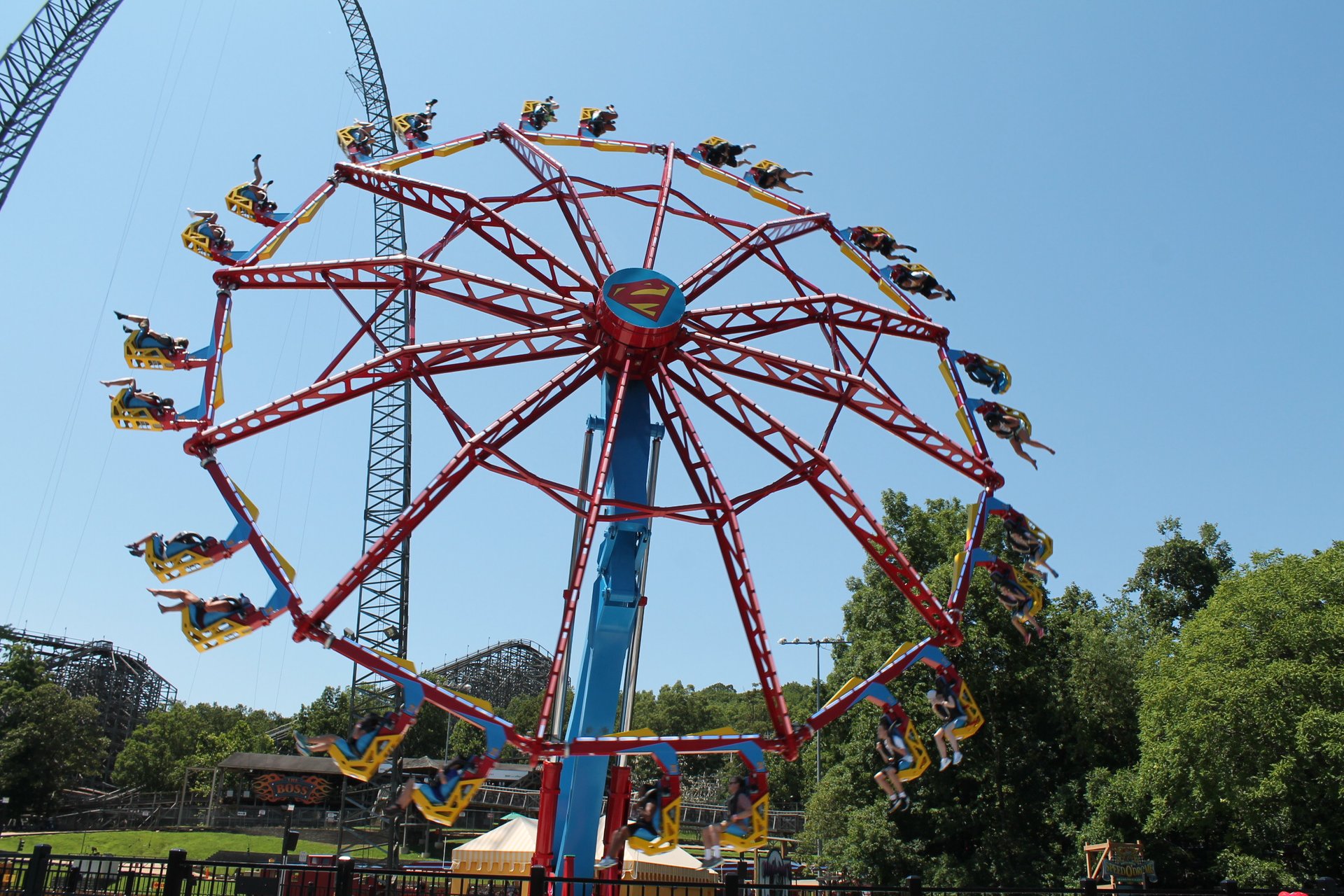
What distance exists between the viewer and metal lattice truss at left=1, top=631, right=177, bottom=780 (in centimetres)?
8588

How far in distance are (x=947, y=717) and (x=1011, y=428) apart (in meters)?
5.82

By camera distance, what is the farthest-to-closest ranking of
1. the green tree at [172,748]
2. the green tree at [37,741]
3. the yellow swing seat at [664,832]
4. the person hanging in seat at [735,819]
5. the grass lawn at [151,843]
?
1. the green tree at [172,748]
2. the green tree at [37,741]
3. the grass lawn at [151,843]
4. the person hanging in seat at [735,819]
5. the yellow swing seat at [664,832]

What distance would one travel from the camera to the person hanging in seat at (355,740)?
37.4 ft

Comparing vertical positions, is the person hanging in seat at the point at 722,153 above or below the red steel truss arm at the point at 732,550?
above

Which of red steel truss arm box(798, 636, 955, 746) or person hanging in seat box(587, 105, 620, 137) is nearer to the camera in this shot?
red steel truss arm box(798, 636, 955, 746)

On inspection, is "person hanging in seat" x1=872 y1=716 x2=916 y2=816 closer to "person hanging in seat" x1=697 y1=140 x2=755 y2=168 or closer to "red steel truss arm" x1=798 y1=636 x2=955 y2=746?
"red steel truss arm" x1=798 y1=636 x2=955 y2=746

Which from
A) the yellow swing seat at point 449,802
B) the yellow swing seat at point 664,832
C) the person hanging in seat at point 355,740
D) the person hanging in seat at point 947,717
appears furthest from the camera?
the person hanging in seat at point 947,717

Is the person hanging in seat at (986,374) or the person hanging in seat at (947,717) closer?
the person hanging in seat at (947,717)

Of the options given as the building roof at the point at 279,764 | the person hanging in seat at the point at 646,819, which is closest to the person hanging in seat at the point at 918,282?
the person hanging in seat at the point at 646,819

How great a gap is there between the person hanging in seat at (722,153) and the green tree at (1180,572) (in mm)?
41401

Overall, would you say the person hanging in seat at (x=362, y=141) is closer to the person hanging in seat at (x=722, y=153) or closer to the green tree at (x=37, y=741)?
the person hanging in seat at (x=722, y=153)

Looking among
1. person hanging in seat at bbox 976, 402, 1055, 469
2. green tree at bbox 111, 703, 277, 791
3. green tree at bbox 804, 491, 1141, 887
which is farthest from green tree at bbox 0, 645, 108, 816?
person hanging in seat at bbox 976, 402, 1055, 469

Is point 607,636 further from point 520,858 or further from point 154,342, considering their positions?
point 520,858

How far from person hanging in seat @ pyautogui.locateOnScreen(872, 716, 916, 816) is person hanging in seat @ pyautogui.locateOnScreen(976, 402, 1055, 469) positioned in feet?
20.9
